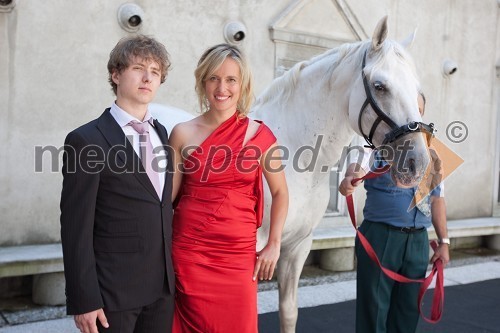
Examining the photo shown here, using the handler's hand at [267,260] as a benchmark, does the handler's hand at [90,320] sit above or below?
below

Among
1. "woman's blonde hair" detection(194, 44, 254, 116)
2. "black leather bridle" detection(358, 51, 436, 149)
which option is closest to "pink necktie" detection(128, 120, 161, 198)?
"woman's blonde hair" detection(194, 44, 254, 116)

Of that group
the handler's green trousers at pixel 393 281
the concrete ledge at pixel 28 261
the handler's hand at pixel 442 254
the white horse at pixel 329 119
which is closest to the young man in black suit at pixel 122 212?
the white horse at pixel 329 119

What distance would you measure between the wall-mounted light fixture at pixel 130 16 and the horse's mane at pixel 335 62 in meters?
2.17

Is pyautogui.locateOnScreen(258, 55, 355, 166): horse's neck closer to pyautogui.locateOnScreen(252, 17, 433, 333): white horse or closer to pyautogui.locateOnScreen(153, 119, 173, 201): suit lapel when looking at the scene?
pyautogui.locateOnScreen(252, 17, 433, 333): white horse

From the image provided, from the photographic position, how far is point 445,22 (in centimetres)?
671

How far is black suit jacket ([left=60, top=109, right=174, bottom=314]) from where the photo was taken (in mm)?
1421

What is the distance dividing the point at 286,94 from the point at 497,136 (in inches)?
236

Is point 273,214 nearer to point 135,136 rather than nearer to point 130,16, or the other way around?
point 135,136

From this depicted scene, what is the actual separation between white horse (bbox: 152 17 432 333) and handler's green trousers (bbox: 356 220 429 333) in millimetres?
360

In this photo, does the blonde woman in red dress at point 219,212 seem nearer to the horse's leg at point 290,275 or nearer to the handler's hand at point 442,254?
the horse's leg at point 290,275

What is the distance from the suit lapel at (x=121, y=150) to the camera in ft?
4.88

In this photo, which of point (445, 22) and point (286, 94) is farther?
point (445, 22)

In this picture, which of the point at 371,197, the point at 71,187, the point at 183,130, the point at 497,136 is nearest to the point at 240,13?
the point at 371,197

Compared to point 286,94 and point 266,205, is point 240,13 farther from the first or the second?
point 266,205
